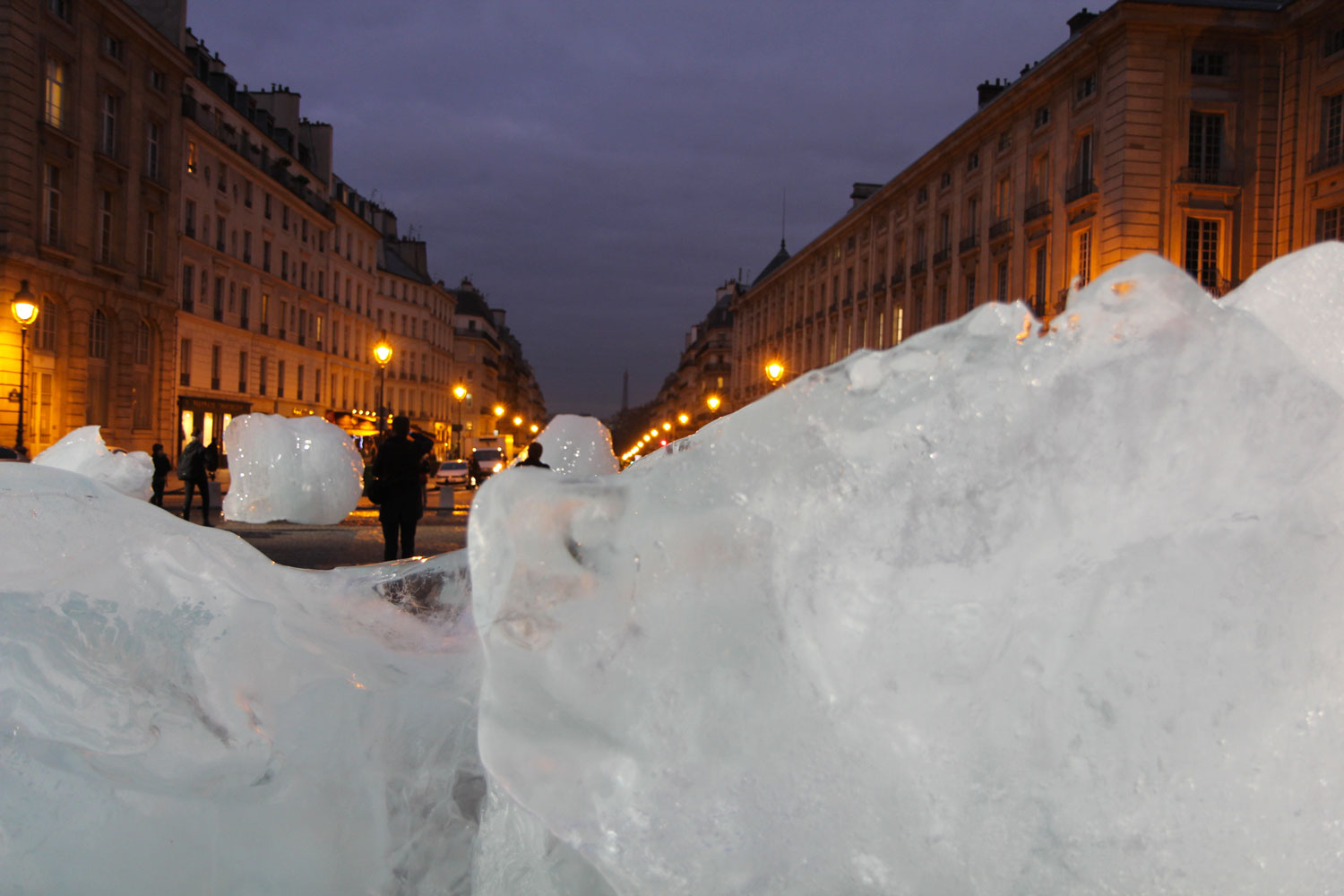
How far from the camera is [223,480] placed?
33812mm

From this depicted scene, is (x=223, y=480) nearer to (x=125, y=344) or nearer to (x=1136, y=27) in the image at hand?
(x=125, y=344)

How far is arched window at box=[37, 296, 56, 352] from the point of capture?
29.5 meters

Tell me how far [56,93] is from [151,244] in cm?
739

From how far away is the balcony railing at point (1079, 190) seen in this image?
32.0m

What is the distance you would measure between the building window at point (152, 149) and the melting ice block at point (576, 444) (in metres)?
26.9

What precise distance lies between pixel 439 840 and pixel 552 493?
106cm

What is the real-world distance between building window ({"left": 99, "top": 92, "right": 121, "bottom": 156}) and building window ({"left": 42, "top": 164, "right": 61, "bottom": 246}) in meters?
2.50

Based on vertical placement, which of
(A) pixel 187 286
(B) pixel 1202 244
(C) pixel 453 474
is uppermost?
(B) pixel 1202 244

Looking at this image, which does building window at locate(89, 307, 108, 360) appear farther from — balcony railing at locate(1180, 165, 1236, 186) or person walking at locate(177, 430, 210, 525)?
balcony railing at locate(1180, 165, 1236, 186)

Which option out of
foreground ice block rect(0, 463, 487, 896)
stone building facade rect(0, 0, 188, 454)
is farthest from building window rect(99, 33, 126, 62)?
foreground ice block rect(0, 463, 487, 896)

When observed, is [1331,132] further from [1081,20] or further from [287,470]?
[287,470]

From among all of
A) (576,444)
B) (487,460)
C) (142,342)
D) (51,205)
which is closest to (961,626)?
(576,444)

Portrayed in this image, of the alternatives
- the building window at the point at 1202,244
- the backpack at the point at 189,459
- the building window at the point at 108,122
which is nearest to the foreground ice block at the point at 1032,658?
the backpack at the point at 189,459

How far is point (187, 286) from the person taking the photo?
140 ft
